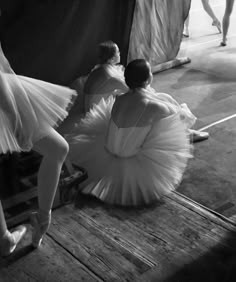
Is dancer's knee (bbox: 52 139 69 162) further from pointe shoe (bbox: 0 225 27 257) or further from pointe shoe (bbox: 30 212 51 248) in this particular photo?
pointe shoe (bbox: 0 225 27 257)

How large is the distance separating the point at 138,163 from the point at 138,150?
0.09 m

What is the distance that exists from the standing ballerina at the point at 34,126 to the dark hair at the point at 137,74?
0.65 meters

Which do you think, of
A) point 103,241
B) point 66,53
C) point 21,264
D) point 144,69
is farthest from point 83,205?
point 66,53

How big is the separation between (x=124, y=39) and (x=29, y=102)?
2557 mm

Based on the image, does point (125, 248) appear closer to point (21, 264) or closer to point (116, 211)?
point (116, 211)

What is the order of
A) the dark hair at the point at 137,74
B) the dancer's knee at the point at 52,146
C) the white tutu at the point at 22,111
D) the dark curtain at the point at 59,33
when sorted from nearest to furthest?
the white tutu at the point at 22,111, the dancer's knee at the point at 52,146, the dark hair at the point at 137,74, the dark curtain at the point at 59,33

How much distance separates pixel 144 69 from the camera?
9.17ft

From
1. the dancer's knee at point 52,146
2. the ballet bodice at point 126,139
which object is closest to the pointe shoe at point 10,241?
the dancer's knee at point 52,146

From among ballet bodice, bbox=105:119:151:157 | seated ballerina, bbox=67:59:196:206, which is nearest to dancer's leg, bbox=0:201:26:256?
seated ballerina, bbox=67:59:196:206

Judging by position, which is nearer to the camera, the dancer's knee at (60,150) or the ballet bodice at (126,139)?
the dancer's knee at (60,150)

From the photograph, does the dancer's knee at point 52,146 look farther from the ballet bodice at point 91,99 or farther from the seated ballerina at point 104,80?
the ballet bodice at point 91,99

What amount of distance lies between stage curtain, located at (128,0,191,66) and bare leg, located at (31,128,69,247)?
293 cm

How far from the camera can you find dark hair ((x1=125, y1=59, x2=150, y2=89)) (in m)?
2.79

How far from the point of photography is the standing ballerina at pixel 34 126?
6.39ft
